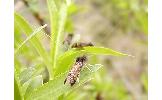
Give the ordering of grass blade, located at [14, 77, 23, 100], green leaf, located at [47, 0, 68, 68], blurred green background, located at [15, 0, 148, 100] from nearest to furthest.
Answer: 1. grass blade, located at [14, 77, 23, 100]
2. green leaf, located at [47, 0, 68, 68]
3. blurred green background, located at [15, 0, 148, 100]

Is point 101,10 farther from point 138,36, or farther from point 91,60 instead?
point 91,60

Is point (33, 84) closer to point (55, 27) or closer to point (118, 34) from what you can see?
point (55, 27)

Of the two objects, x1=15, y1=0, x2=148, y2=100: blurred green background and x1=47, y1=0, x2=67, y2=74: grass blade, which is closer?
x1=47, y1=0, x2=67, y2=74: grass blade

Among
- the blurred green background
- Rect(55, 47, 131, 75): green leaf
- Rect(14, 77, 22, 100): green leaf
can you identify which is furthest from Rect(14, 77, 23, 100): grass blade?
the blurred green background

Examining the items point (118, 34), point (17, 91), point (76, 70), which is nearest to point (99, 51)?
point (76, 70)

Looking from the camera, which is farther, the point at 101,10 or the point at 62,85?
the point at 101,10

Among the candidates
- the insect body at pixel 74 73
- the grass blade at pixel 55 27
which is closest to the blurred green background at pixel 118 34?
the grass blade at pixel 55 27

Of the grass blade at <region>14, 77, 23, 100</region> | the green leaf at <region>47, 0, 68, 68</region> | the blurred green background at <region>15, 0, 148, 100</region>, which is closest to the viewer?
the grass blade at <region>14, 77, 23, 100</region>

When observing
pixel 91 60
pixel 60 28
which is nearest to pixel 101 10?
pixel 91 60

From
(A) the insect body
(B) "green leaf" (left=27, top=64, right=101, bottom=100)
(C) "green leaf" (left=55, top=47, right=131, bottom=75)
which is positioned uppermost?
(C) "green leaf" (left=55, top=47, right=131, bottom=75)

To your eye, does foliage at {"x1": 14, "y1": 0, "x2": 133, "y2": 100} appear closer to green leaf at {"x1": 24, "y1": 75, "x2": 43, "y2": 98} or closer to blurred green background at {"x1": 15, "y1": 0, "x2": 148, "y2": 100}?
green leaf at {"x1": 24, "y1": 75, "x2": 43, "y2": 98}

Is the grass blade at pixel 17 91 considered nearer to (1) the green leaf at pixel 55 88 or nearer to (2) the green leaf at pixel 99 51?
(1) the green leaf at pixel 55 88
